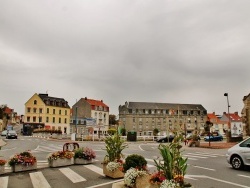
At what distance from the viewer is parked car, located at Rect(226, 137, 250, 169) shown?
12930mm

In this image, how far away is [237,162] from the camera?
13383 mm

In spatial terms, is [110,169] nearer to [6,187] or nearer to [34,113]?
[6,187]

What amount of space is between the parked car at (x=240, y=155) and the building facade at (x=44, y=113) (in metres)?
69.9

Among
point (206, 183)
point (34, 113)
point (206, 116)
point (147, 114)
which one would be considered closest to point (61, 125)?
point (34, 113)

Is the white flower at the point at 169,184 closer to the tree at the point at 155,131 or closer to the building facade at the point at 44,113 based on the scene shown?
the building facade at the point at 44,113

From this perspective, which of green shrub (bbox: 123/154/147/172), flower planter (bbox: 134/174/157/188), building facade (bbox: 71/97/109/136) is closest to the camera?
flower planter (bbox: 134/174/157/188)

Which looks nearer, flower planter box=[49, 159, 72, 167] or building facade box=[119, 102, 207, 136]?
flower planter box=[49, 159, 72, 167]

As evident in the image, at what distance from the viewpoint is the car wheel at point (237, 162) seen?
13274mm

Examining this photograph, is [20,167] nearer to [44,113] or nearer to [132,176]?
[132,176]

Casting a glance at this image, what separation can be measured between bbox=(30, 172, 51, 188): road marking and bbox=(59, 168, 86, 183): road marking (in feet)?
3.14

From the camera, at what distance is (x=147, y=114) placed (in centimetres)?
9956

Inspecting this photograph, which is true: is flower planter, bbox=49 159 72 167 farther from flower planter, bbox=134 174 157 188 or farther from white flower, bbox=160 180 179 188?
white flower, bbox=160 180 179 188

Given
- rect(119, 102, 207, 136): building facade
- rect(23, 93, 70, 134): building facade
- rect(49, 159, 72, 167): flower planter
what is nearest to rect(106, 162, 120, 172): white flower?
rect(49, 159, 72, 167): flower planter

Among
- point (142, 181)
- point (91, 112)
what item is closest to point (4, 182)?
point (142, 181)
